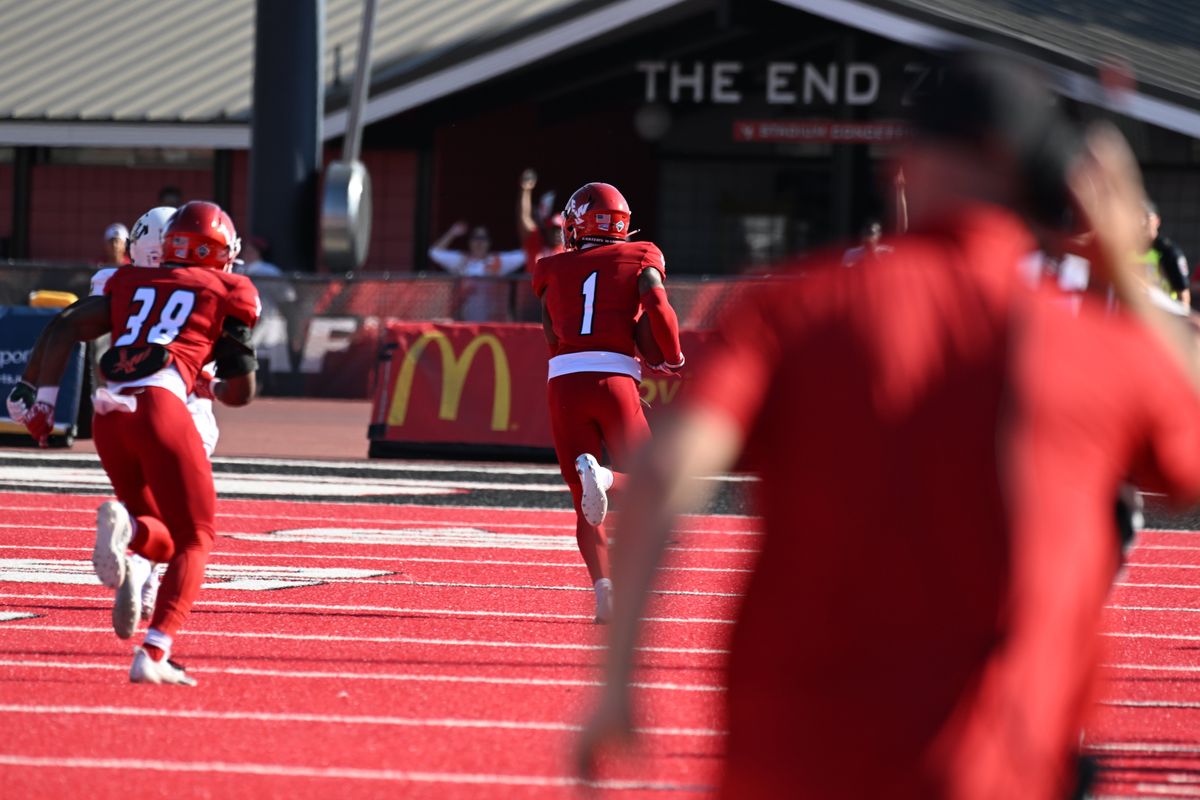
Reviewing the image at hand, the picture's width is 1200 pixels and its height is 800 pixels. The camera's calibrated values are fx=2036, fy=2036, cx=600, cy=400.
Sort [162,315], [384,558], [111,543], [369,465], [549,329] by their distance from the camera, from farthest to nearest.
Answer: [369,465]
[384,558]
[549,329]
[162,315]
[111,543]

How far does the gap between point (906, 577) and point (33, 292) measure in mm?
20854

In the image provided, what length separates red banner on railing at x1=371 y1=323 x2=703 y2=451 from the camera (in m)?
17.2

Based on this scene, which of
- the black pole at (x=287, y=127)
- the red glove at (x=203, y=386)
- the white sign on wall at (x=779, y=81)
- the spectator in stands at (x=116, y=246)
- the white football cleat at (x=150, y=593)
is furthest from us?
the white sign on wall at (x=779, y=81)

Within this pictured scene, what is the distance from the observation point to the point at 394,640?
27.8 feet

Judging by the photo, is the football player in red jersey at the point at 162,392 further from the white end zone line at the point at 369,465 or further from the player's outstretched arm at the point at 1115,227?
the white end zone line at the point at 369,465

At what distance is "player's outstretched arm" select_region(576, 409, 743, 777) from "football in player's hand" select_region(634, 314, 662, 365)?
20.8 feet

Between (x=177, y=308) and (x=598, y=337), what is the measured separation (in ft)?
7.37

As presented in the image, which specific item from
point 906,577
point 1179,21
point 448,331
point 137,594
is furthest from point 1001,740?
point 1179,21

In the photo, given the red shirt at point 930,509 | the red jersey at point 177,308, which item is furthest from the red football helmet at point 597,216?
the red shirt at point 930,509

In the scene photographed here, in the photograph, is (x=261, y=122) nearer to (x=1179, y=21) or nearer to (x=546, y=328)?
(x=1179, y=21)

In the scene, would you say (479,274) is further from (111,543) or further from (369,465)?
(111,543)

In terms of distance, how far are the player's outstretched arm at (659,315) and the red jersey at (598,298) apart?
48mm

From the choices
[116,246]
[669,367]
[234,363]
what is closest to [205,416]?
[234,363]

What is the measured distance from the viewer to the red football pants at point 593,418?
358 inches
